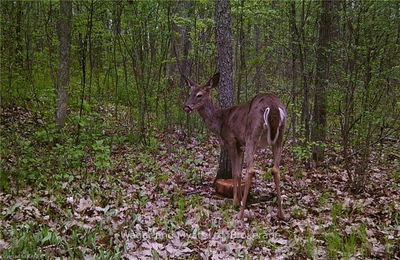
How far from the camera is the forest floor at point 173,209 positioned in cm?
481

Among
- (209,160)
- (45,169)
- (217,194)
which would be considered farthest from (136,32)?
(217,194)

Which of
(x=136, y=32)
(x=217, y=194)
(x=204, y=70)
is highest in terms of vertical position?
(x=136, y=32)

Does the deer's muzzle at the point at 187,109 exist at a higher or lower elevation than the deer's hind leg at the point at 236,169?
higher

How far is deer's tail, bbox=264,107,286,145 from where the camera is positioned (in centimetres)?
620

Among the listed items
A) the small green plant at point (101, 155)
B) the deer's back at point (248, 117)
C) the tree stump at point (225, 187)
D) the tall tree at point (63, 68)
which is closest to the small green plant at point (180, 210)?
the tree stump at point (225, 187)

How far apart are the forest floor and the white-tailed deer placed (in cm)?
67

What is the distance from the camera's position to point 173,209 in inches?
259

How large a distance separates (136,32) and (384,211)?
7.63 m

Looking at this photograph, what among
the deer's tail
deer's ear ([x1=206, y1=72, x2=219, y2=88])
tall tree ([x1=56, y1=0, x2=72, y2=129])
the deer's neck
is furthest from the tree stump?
tall tree ([x1=56, y1=0, x2=72, y2=129])

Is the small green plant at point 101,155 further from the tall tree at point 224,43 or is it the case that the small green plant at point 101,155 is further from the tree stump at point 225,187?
the tall tree at point 224,43

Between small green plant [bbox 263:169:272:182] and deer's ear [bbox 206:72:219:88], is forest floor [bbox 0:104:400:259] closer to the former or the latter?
small green plant [bbox 263:169:272:182]

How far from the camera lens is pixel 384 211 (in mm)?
5996

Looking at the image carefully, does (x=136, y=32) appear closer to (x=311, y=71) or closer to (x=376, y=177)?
(x=311, y=71)

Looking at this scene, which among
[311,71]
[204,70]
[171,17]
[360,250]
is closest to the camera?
[360,250]
